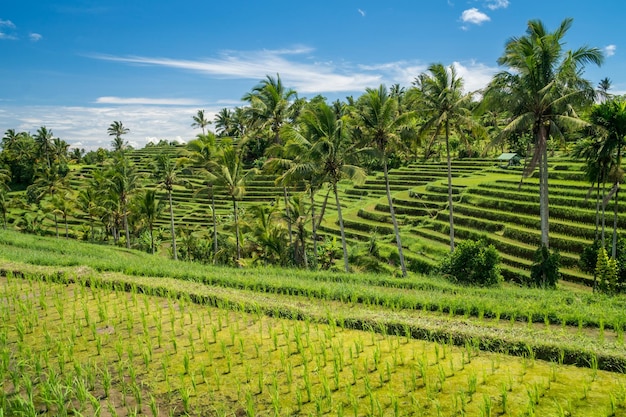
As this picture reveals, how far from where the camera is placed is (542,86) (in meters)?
16.4

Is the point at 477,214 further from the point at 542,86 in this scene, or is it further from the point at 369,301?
the point at 369,301

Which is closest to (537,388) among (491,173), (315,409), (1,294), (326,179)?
(315,409)

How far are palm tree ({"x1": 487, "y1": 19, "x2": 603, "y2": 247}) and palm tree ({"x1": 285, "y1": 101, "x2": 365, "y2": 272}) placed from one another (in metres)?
5.92

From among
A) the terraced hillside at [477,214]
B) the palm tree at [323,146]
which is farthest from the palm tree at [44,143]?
the palm tree at [323,146]

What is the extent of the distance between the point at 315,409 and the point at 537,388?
3.08 meters

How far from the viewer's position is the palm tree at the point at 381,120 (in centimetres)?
1844

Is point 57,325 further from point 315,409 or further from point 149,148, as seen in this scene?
point 149,148

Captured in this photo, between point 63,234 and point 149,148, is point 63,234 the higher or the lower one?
the lower one

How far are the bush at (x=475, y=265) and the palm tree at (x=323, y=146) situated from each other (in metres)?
4.94

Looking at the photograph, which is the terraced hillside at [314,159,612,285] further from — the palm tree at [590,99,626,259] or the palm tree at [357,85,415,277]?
the palm tree at [357,85,415,277]

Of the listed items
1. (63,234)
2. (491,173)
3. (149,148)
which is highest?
(149,148)

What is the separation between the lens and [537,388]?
20.6 feet

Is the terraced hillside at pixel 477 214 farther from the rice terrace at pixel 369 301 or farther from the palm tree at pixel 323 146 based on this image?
the palm tree at pixel 323 146

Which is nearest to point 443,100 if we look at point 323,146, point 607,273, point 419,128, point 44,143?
point 419,128
